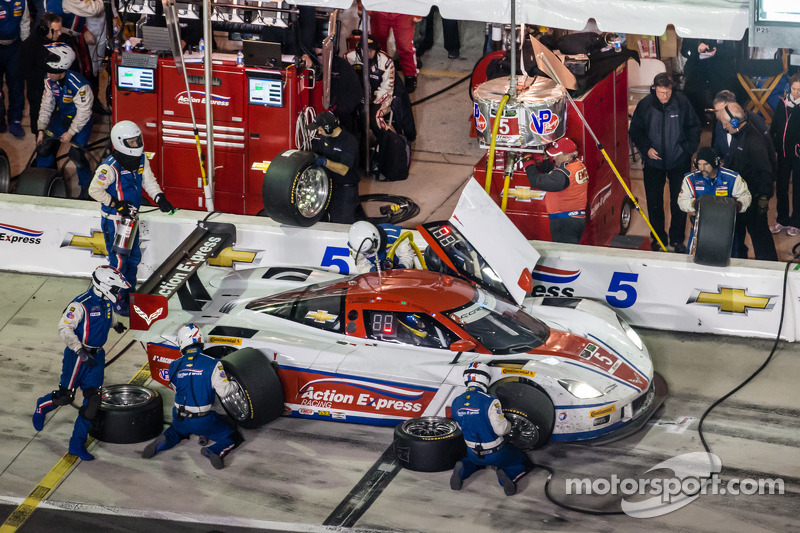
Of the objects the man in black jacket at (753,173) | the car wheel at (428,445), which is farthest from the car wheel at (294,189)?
the man in black jacket at (753,173)

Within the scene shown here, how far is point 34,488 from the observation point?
9.33 metres

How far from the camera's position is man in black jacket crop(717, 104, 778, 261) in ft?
40.6

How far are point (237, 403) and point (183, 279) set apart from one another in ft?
4.42

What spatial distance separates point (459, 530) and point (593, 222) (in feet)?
16.5

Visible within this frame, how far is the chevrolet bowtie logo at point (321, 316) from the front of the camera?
10.1 metres

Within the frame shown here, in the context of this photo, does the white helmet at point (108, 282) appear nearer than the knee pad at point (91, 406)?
No

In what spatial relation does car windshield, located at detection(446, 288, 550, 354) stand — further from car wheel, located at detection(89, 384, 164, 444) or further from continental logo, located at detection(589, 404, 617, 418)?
car wheel, located at detection(89, 384, 164, 444)

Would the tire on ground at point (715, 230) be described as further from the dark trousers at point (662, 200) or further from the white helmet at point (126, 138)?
the white helmet at point (126, 138)

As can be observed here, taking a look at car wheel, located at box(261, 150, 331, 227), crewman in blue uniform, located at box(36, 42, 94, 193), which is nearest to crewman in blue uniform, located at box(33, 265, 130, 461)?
car wheel, located at box(261, 150, 331, 227)

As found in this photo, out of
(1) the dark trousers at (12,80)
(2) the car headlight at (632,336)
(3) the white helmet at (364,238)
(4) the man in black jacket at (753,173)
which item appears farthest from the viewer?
(1) the dark trousers at (12,80)

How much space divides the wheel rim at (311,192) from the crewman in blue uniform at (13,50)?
16.8ft

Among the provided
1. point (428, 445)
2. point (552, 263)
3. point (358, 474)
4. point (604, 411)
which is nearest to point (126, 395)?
point (358, 474)

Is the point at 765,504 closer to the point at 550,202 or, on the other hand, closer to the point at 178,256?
the point at 550,202

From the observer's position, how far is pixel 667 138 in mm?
12812
